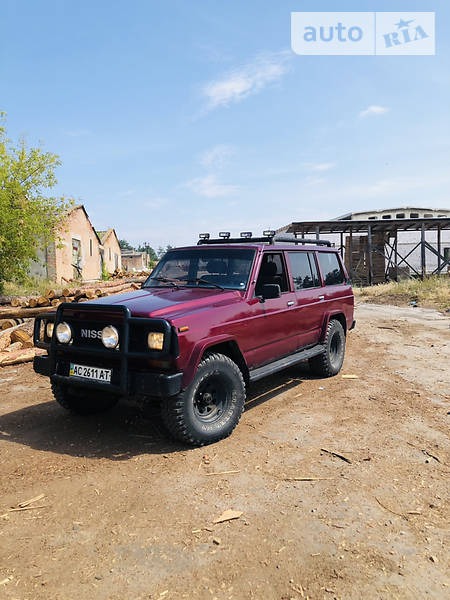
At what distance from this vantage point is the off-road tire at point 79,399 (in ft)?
14.5

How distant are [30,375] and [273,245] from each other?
4208 millimetres

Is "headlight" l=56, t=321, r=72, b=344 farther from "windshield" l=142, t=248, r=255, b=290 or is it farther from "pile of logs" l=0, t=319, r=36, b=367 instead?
"pile of logs" l=0, t=319, r=36, b=367

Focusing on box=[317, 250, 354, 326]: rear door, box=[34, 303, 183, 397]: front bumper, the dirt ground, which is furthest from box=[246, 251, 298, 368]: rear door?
box=[34, 303, 183, 397]: front bumper

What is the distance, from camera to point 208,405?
404 cm

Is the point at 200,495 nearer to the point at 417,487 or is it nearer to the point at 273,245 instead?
the point at 417,487

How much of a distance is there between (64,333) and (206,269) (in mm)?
1721

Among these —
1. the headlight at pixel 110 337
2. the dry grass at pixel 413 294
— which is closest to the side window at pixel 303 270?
the headlight at pixel 110 337

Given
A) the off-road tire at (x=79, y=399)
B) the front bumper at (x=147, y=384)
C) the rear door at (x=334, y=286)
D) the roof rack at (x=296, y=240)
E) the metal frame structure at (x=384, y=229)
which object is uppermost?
the metal frame structure at (x=384, y=229)

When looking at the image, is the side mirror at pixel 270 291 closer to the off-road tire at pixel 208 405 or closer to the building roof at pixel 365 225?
the off-road tire at pixel 208 405

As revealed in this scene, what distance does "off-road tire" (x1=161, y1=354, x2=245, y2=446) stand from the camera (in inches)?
143

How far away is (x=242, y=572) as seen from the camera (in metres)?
2.28

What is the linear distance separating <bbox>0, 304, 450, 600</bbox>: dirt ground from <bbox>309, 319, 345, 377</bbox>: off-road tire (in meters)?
0.93

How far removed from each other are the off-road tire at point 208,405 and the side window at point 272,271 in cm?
113

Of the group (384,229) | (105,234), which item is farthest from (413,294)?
(105,234)
